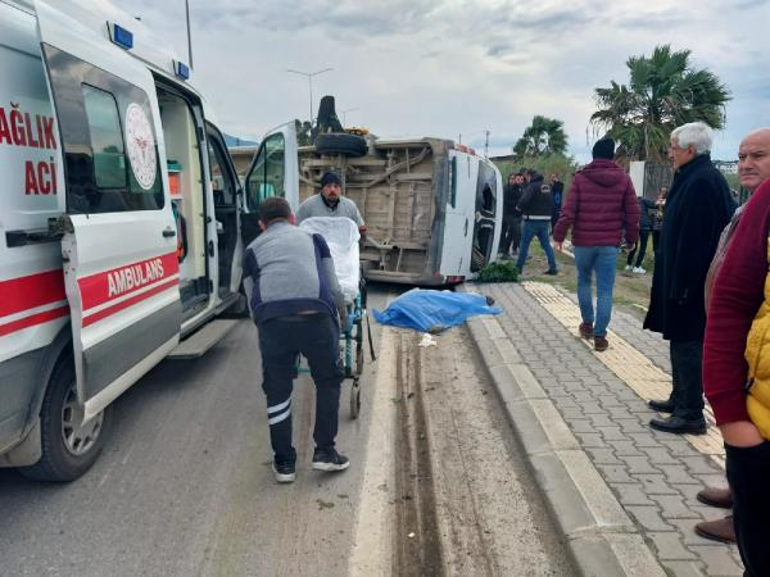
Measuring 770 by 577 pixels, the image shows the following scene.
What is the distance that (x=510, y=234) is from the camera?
12766 mm

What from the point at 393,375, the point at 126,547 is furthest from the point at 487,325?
the point at 126,547

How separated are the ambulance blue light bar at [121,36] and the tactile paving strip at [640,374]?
4.34m

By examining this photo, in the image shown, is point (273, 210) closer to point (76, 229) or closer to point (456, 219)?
point (76, 229)

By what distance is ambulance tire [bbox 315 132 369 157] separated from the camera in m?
8.63

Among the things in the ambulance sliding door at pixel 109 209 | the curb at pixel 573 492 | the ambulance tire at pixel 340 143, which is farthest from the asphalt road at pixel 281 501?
the ambulance tire at pixel 340 143

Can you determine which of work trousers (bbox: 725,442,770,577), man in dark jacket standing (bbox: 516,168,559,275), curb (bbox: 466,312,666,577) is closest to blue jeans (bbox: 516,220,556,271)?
man in dark jacket standing (bbox: 516,168,559,275)

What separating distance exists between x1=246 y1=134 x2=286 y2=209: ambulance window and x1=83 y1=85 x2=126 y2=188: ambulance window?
2.85m

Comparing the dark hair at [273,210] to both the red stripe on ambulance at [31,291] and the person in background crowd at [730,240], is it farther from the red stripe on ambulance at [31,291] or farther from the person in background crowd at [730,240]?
the person in background crowd at [730,240]

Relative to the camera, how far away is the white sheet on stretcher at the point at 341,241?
179 inches

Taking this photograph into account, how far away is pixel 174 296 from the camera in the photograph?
4.25 meters

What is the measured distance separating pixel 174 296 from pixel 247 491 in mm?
1612

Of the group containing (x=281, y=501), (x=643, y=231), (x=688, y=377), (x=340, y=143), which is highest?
(x=340, y=143)

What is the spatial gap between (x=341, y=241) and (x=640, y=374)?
278 cm

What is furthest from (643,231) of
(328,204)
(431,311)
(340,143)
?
(328,204)
